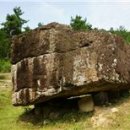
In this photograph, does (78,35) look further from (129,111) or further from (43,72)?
(129,111)

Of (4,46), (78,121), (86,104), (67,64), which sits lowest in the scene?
(78,121)

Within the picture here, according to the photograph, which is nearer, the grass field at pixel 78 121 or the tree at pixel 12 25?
the grass field at pixel 78 121

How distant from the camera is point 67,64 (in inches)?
599

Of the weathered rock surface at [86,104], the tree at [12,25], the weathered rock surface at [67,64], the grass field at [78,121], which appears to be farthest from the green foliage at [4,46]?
the weathered rock surface at [86,104]

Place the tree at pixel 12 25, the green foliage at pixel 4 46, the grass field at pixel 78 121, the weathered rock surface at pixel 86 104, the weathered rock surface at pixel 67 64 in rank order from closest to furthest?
the grass field at pixel 78 121, the weathered rock surface at pixel 67 64, the weathered rock surface at pixel 86 104, the green foliage at pixel 4 46, the tree at pixel 12 25

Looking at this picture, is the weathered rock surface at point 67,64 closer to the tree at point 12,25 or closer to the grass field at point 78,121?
the grass field at point 78,121

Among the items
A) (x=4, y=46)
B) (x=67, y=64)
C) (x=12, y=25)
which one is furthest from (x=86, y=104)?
(x=12, y=25)

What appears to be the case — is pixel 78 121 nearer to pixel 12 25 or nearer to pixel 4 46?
pixel 4 46

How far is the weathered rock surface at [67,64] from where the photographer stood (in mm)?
14820

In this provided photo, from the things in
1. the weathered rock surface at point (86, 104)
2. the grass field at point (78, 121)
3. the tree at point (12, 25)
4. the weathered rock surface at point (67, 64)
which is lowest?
the grass field at point (78, 121)

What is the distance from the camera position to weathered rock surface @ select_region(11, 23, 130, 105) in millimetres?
14820

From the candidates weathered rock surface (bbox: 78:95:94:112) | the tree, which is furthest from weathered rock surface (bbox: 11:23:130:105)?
the tree

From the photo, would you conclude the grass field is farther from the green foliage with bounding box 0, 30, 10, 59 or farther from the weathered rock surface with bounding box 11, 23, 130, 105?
the green foliage with bounding box 0, 30, 10, 59

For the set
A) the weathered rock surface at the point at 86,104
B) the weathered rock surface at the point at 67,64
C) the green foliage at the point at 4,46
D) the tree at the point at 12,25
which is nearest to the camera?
the weathered rock surface at the point at 67,64
